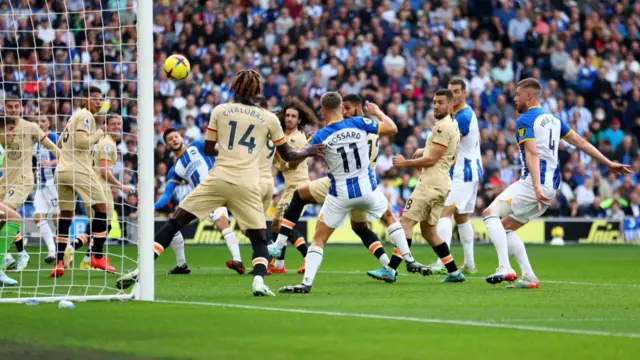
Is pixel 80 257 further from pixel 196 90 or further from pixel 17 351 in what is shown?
pixel 17 351

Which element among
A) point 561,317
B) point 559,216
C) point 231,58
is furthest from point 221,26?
point 561,317

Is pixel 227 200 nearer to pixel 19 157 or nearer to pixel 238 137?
pixel 238 137

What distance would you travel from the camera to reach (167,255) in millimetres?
21219

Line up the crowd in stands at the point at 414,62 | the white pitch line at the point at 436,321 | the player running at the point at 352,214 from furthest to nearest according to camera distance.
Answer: the crowd in stands at the point at 414,62 < the player running at the point at 352,214 < the white pitch line at the point at 436,321

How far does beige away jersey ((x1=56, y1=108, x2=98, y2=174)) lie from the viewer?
14.2 metres

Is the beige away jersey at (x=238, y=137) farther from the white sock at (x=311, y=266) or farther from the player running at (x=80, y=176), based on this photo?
the player running at (x=80, y=176)

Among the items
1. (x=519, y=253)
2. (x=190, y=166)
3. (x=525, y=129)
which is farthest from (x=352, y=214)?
(x=190, y=166)

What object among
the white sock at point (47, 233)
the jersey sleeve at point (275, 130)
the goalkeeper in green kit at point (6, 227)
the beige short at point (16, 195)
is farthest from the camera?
the white sock at point (47, 233)

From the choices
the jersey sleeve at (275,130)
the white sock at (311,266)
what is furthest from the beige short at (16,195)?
the jersey sleeve at (275,130)

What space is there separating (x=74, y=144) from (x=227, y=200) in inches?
161

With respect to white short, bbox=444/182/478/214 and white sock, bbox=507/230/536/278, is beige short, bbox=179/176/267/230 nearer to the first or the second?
white sock, bbox=507/230/536/278

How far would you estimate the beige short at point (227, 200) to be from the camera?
11.0 metres

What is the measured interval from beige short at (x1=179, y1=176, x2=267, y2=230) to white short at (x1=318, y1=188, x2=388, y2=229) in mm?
1212

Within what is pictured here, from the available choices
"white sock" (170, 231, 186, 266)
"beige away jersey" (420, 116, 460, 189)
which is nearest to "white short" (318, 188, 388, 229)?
"beige away jersey" (420, 116, 460, 189)
